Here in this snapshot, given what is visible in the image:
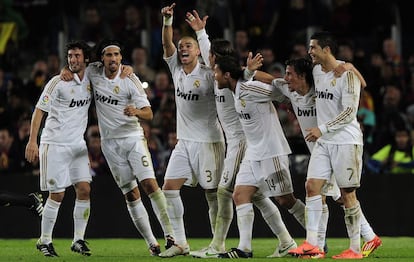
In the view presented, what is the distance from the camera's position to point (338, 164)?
14.0m

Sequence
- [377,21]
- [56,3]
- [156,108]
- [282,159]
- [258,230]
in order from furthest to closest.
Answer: [56,3]
[377,21]
[156,108]
[258,230]
[282,159]

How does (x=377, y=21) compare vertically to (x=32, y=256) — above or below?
above

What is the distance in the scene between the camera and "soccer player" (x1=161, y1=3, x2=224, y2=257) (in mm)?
14898

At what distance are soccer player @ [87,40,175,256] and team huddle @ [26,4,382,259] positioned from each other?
0.04 ft

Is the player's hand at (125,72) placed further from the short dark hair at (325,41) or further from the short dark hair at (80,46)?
the short dark hair at (325,41)

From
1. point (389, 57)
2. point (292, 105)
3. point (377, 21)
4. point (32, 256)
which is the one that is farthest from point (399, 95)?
point (32, 256)

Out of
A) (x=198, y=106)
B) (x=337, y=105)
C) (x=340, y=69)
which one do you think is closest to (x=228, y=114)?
(x=198, y=106)

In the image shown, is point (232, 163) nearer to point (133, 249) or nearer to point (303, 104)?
point (303, 104)

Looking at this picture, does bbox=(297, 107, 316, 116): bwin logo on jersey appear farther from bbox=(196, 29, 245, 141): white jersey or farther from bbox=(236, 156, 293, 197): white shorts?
bbox=(196, 29, 245, 141): white jersey

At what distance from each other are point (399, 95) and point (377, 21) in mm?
2650

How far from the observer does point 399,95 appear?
20859 millimetres

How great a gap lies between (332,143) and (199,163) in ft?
5.68

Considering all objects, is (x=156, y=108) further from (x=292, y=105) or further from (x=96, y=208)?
(x=292, y=105)

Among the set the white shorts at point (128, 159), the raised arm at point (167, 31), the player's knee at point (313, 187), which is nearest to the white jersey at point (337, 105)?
the player's knee at point (313, 187)
